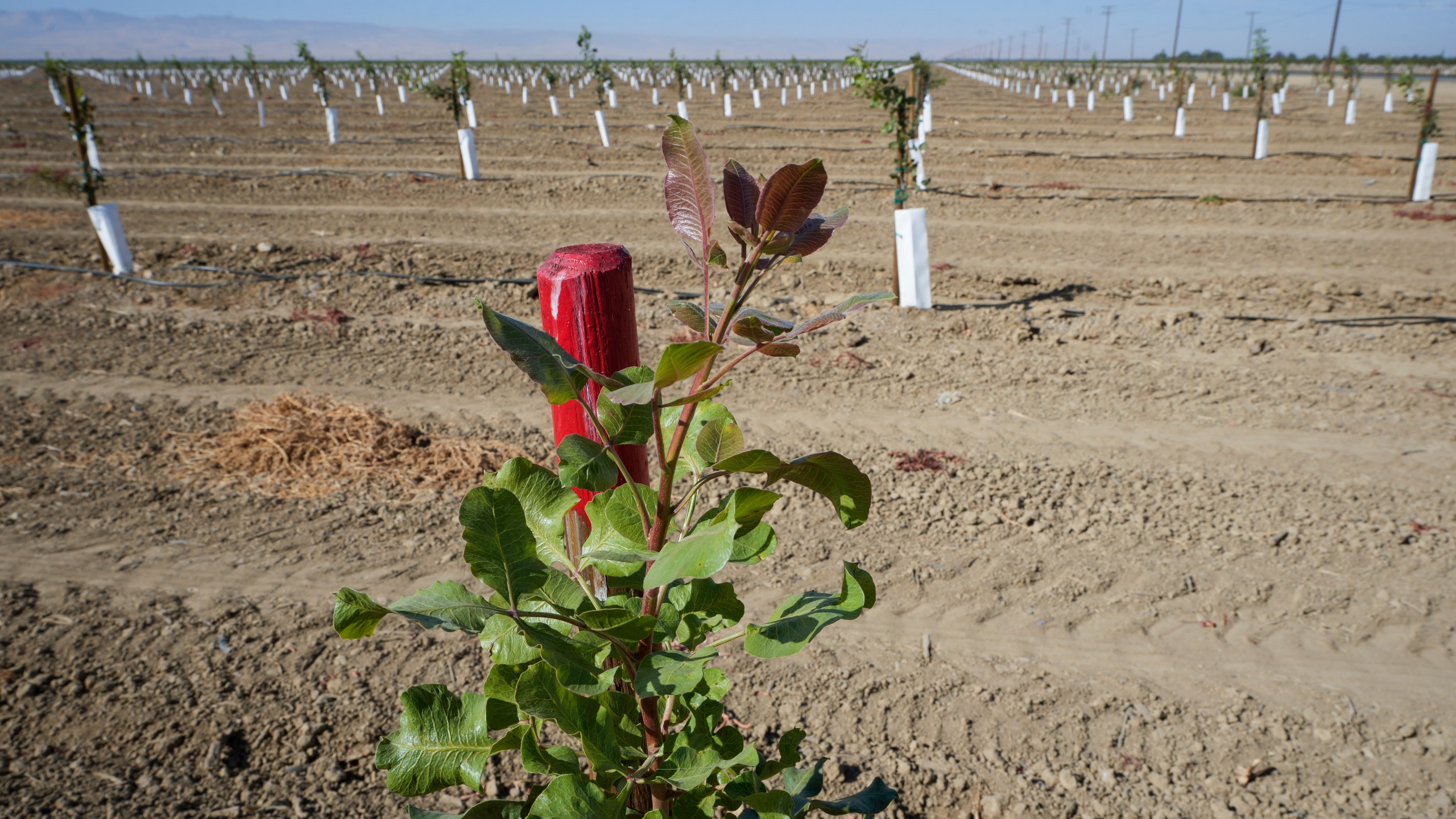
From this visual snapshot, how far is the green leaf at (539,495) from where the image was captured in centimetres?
102

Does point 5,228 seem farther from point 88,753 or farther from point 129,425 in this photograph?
point 88,753

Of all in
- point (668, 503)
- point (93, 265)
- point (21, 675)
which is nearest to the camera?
point (668, 503)

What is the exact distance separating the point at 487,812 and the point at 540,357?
0.63m

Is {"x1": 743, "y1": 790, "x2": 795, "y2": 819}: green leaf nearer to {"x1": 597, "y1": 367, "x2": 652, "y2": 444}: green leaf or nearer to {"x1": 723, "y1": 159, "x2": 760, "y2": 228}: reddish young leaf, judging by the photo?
{"x1": 597, "y1": 367, "x2": 652, "y2": 444}: green leaf

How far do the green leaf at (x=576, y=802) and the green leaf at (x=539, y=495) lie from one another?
0.96ft

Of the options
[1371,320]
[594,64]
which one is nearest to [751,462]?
[1371,320]

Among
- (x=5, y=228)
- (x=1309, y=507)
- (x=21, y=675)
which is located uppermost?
(x=5, y=228)

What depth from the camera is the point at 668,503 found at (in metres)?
1.00

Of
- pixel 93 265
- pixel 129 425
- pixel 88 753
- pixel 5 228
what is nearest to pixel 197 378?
pixel 129 425

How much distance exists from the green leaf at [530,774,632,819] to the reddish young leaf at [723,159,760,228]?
0.64 meters

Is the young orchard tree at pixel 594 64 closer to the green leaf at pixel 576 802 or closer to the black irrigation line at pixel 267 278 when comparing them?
the black irrigation line at pixel 267 278

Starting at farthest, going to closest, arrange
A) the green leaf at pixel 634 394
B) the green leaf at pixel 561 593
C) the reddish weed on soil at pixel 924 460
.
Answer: the reddish weed on soil at pixel 924 460
the green leaf at pixel 561 593
the green leaf at pixel 634 394

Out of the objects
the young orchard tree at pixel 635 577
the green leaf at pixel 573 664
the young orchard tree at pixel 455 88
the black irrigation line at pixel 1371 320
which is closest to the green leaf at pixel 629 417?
the young orchard tree at pixel 635 577

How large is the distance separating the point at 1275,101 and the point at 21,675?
32.8 meters
